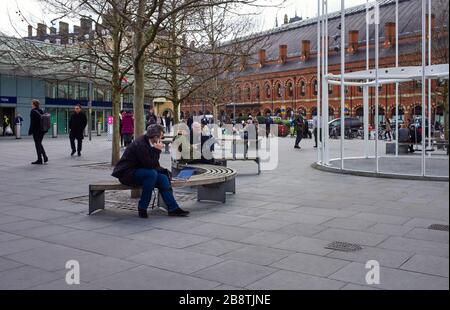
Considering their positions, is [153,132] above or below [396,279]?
above

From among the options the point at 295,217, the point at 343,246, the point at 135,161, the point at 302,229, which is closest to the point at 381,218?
the point at 295,217

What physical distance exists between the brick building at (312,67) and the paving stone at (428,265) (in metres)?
51.2

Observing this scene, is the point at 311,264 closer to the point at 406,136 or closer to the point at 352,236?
the point at 352,236

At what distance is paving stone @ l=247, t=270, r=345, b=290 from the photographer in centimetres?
448

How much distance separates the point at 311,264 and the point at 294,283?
26.3 inches

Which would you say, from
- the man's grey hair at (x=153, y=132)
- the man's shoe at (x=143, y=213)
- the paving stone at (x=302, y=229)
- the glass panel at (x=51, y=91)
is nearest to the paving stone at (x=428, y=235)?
the paving stone at (x=302, y=229)

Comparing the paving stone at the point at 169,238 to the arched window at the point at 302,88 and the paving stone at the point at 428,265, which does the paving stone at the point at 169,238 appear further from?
the arched window at the point at 302,88

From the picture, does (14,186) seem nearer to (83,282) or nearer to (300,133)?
(83,282)

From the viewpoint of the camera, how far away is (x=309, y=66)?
7569 cm

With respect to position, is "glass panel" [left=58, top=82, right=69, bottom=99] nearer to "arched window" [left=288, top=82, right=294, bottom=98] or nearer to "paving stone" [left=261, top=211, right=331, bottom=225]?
"paving stone" [left=261, top=211, right=331, bottom=225]

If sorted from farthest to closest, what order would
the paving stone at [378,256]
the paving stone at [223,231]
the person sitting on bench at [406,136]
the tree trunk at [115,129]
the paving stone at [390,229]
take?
the person sitting on bench at [406,136] < the tree trunk at [115,129] < the paving stone at [390,229] < the paving stone at [223,231] < the paving stone at [378,256]

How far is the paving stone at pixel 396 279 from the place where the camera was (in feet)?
14.8

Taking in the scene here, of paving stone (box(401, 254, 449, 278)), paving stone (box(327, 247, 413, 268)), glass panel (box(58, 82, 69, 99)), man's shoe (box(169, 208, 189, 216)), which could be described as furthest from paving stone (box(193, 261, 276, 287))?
glass panel (box(58, 82, 69, 99))

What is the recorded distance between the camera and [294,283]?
15.1 feet
